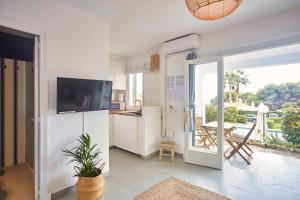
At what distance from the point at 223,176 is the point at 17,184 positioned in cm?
320

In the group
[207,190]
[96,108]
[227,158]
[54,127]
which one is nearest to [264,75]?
[227,158]

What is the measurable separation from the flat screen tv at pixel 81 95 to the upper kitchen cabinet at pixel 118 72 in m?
2.17

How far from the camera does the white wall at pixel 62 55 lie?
194 cm

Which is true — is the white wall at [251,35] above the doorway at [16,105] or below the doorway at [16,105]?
above

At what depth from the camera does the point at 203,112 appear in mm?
3357

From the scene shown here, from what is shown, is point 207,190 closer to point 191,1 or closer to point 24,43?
point 191,1

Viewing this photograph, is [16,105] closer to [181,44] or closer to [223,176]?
[181,44]

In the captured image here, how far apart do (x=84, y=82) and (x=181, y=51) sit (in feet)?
7.06

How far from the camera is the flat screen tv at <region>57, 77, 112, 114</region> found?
205 centimetres

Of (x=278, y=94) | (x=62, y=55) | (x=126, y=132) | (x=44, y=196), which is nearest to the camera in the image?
(x=44, y=196)

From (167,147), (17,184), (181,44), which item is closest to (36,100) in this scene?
(17,184)

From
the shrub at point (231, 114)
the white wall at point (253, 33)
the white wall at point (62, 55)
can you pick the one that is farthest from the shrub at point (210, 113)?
the shrub at point (231, 114)

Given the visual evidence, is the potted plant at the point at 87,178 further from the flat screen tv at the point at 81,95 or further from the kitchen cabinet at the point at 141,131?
the kitchen cabinet at the point at 141,131

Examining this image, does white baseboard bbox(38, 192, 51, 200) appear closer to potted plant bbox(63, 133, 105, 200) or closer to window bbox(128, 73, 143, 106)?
potted plant bbox(63, 133, 105, 200)
